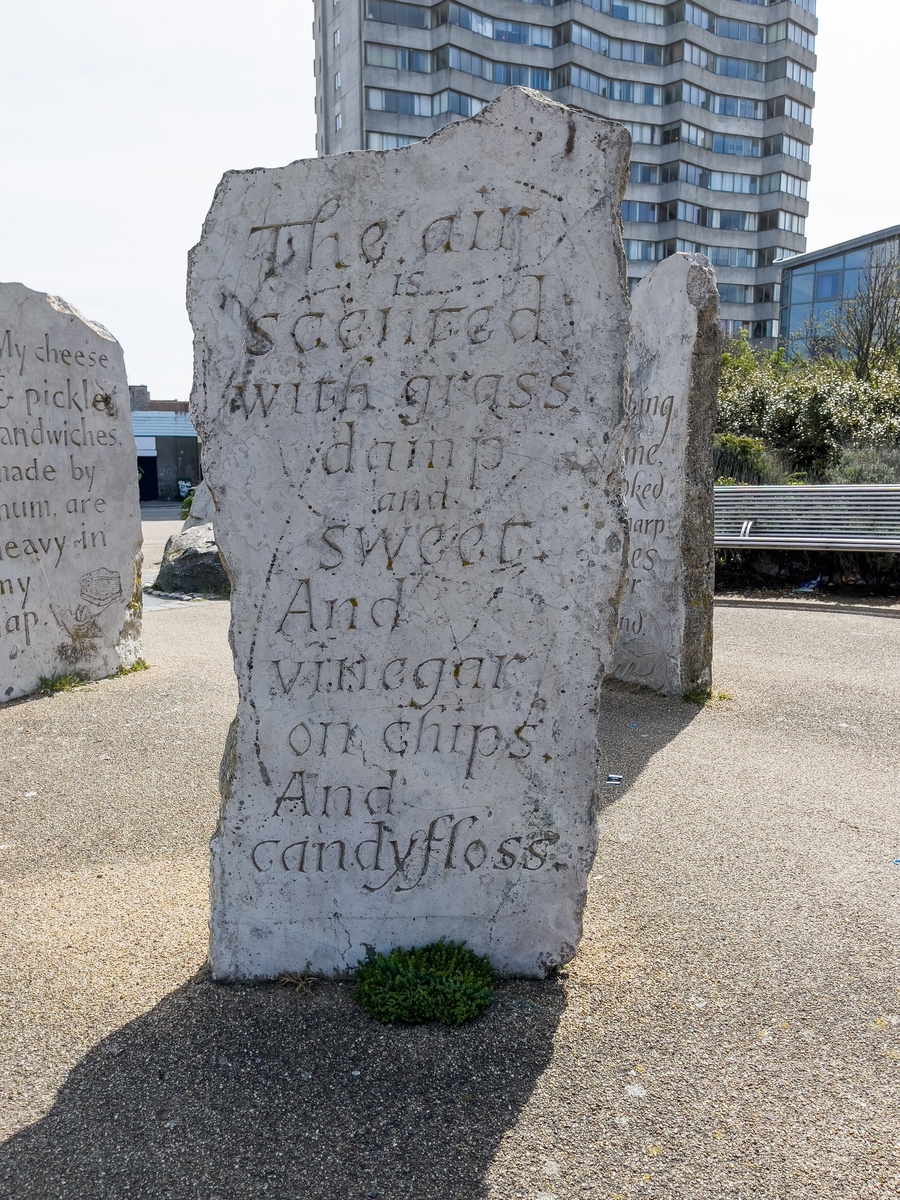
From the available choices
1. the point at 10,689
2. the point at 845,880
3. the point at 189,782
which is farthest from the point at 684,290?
the point at 10,689

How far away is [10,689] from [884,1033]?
5.56 metres

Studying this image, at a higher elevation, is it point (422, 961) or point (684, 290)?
point (684, 290)

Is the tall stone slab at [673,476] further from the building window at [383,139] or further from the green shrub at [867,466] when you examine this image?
the building window at [383,139]

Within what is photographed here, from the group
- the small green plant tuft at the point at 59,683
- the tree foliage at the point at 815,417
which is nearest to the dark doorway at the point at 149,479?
the tree foliage at the point at 815,417

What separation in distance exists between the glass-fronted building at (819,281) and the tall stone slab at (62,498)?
3116 centimetres

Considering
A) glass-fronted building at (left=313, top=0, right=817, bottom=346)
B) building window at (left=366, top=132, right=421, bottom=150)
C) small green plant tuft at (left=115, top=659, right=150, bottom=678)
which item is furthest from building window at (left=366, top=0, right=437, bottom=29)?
small green plant tuft at (left=115, top=659, right=150, bottom=678)

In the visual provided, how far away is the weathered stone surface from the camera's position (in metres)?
11.1

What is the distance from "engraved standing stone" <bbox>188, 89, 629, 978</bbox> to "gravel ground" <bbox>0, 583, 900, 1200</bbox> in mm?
329

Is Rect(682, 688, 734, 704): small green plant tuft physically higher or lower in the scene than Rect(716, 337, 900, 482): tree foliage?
lower

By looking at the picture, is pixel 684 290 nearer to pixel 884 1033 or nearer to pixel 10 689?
pixel 884 1033

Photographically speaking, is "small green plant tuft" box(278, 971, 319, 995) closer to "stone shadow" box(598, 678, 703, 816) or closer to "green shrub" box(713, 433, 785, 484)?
"stone shadow" box(598, 678, 703, 816)

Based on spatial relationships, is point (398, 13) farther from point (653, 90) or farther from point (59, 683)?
point (59, 683)

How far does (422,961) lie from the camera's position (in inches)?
112

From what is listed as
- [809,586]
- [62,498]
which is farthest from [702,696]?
[809,586]
